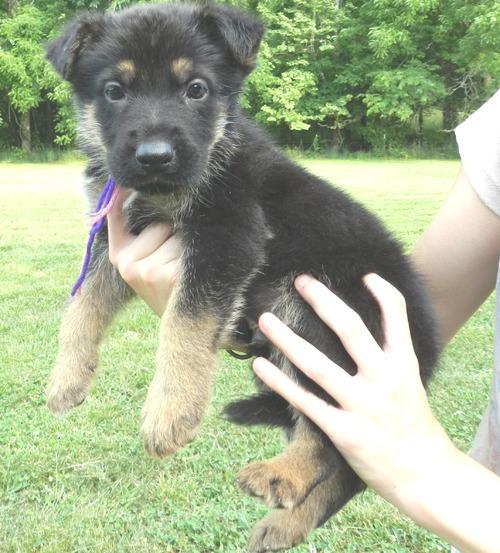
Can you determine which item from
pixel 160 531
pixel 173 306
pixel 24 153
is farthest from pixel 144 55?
pixel 24 153

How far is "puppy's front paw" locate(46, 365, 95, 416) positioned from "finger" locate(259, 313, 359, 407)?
34.3 inches

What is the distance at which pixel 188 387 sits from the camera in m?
2.17

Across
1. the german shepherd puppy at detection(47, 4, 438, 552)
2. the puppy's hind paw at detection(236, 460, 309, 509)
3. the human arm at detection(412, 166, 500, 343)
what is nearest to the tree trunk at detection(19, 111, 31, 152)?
the german shepherd puppy at detection(47, 4, 438, 552)

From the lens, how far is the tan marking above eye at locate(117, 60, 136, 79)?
2.31 m

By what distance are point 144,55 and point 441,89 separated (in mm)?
31942

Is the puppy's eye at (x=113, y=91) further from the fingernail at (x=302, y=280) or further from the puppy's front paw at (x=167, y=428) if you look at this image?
the puppy's front paw at (x=167, y=428)

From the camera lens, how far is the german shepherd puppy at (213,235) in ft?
6.91

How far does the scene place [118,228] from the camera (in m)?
2.50

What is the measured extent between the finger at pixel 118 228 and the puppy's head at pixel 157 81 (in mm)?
154

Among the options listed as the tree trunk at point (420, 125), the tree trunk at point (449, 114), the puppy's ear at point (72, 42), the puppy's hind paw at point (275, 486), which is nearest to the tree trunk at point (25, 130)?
the tree trunk at point (420, 125)

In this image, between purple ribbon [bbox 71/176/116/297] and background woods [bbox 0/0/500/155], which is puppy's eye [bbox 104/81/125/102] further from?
background woods [bbox 0/0/500/155]

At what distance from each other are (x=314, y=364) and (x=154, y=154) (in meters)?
0.89

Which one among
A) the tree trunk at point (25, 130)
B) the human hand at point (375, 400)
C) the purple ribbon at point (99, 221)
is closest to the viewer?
the human hand at point (375, 400)

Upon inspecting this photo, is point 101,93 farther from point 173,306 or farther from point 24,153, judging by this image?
point 24,153
